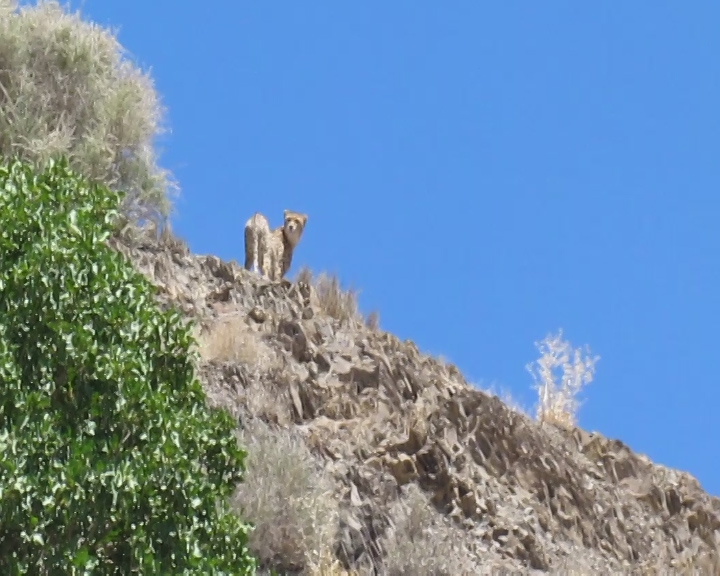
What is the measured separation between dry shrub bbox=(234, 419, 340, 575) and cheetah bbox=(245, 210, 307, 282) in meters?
5.52

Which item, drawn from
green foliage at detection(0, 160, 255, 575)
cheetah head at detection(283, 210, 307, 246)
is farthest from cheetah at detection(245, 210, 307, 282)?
green foliage at detection(0, 160, 255, 575)

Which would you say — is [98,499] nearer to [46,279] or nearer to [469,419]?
[46,279]

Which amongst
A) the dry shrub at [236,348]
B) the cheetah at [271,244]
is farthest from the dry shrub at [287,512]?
the cheetah at [271,244]

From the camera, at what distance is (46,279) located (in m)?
8.69

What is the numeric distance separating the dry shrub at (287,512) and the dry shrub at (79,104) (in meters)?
5.91

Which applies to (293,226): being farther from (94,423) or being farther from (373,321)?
(94,423)

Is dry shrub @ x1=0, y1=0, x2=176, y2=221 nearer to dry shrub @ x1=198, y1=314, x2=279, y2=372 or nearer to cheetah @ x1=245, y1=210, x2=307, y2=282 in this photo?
cheetah @ x1=245, y1=210, x2=307, y2=282

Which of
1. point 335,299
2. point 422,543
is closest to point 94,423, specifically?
point 422,543

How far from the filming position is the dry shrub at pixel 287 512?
39.2ft

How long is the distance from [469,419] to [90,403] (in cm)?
670

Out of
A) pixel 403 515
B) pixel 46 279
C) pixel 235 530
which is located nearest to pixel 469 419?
pixel 403 515

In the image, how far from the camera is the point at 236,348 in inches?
575

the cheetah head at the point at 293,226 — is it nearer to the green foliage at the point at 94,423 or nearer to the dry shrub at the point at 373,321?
the dry shrub at the point at 373,321

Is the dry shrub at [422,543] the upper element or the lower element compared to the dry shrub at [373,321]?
lower
